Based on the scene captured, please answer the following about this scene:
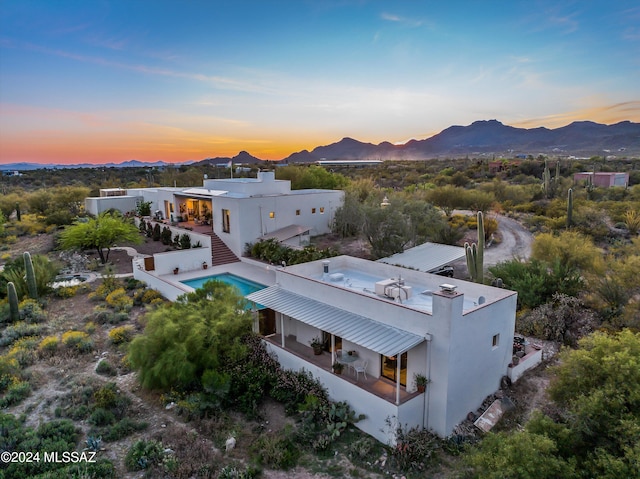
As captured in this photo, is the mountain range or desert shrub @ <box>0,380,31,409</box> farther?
the mountain range

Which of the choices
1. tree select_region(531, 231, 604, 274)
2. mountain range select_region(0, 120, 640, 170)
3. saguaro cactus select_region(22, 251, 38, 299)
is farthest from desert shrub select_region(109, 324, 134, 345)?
mountain range select_region(0, 120, 640, 170)

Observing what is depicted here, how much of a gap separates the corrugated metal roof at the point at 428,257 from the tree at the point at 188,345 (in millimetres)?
8916

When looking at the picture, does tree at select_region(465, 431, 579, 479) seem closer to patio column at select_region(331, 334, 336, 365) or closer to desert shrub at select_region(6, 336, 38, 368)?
patio column at select_region(331, 334, 336, 365)

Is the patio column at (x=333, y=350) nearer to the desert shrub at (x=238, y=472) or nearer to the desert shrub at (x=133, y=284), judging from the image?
the desert shrub at (x=238, y=472)

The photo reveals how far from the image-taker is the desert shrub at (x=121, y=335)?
576 inches

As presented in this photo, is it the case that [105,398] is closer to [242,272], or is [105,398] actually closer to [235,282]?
[235,282]

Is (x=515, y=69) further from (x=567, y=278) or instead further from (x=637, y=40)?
(x=567, y=278)

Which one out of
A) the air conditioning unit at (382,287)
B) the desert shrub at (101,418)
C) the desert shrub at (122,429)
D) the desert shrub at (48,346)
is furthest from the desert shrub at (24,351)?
the air conditioning unit at (382,287)

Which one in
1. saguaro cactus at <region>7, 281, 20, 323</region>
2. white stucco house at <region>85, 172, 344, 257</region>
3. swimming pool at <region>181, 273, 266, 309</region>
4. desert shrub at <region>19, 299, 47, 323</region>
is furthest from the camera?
white stucco house at <region>85, 172, 344, 257</region>

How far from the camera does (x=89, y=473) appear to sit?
8070mm

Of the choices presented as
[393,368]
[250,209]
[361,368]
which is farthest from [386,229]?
[361,368]

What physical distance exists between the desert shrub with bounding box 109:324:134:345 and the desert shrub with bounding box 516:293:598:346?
623 inches

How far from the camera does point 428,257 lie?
19297 millimetres

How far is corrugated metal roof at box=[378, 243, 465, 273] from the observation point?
1795cm
